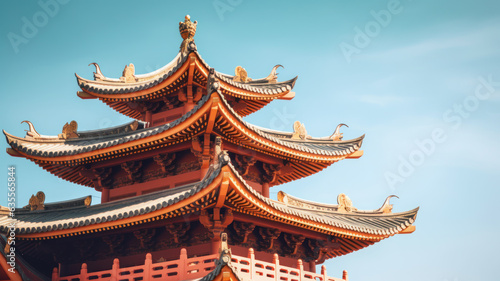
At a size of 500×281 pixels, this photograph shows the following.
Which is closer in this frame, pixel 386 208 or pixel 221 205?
pixel 221 205

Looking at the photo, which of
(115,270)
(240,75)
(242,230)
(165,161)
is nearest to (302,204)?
(242,230)

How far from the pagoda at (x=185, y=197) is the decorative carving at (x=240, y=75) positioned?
4 centimetres

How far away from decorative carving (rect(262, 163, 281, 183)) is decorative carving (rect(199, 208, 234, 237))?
13.8 ft

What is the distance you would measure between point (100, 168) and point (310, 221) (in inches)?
315

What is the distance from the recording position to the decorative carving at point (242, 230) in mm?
20391

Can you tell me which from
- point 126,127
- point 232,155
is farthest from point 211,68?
point 126,127

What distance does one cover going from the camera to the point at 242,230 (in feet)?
67.4

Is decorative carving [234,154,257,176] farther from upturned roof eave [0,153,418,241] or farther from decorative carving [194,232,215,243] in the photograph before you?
decorative carving [194,232,215,243]

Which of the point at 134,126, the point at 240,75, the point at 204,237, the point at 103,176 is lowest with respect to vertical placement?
the point at 204,237

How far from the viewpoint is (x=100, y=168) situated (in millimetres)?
23172

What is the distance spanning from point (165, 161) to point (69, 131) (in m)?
4.61

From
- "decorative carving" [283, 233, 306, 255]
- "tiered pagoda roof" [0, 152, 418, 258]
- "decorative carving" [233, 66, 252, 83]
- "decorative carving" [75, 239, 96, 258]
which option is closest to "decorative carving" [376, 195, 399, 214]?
"tiered pagoda roof" [0, 152, 418, 258]

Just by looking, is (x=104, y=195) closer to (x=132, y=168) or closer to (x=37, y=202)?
(x=132, y=168)

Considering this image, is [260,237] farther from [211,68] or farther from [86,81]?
[86,81]
